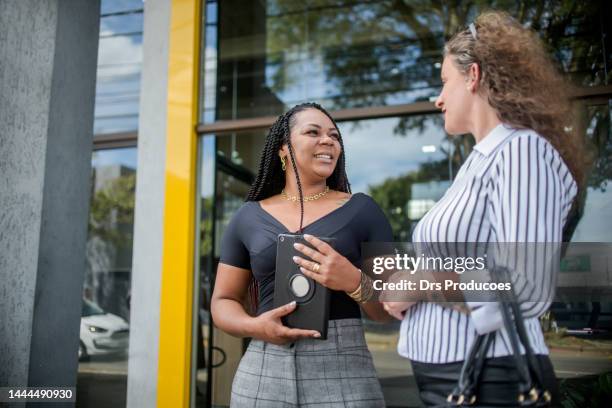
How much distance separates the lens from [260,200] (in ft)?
5.56

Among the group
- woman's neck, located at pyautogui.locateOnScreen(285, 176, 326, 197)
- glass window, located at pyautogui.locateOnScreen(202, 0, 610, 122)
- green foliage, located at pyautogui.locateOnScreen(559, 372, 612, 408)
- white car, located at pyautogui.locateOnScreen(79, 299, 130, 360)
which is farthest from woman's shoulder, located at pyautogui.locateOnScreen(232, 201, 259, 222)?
glass window, located at pyautogui.locateOnScreen(202, 0, 610, 122)

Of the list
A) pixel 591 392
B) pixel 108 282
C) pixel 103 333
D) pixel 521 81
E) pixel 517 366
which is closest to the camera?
pixel 517 366

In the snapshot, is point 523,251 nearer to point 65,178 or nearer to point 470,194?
point 470,194

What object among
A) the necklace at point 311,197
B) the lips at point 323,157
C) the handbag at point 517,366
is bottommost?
the handbag at point 517,366

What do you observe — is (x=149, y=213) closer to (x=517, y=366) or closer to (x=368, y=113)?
(x=368, y=113)

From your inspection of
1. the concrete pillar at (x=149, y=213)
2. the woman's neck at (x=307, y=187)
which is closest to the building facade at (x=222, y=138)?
the concrete pillar at (x=149, y=213)

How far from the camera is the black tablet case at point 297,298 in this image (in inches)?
51.3

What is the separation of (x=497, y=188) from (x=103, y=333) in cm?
478

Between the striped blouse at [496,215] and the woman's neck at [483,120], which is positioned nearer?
the striped blouse at [496,215]

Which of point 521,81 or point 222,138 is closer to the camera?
point 521,81

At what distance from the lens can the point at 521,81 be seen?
3.58 feet

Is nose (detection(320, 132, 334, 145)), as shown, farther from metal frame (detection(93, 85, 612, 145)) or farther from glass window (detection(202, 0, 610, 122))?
glass window (detection(202, 0, 610, 122))

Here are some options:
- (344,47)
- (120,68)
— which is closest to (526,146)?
(120,68)

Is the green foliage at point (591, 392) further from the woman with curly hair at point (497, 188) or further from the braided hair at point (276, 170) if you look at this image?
the woman with curly hair at point (497, 188)
